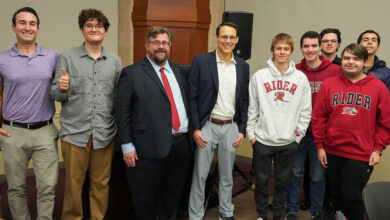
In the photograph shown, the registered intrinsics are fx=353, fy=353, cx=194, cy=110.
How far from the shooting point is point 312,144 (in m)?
2.84

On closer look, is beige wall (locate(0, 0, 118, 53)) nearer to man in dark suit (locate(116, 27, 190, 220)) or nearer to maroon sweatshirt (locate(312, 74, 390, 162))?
man in dark suit (locate(116, 27, 190, 220))

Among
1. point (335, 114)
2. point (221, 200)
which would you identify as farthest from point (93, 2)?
point (335, 114)

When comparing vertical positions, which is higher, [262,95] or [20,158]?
[262,95]

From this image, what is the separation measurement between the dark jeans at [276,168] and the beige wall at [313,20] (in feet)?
5.59

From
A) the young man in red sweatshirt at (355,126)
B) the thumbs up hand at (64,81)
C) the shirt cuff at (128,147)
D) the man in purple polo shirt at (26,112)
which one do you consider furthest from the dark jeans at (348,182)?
the man in purple polo shirt at (26,112)

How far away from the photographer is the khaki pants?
7.73 feet

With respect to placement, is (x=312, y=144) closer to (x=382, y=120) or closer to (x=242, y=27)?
(x=382, y=120)

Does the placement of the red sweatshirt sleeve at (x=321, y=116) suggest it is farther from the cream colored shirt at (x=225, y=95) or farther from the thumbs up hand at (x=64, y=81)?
the thumbs up hand at (x=64, y=81)

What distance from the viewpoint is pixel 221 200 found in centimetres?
278

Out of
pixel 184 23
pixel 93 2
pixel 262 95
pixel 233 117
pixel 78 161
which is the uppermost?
pixel 93 2

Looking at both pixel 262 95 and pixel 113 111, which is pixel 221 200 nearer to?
pixel 262 95

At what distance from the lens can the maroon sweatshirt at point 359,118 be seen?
91.9 inches

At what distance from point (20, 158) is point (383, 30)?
3.65m

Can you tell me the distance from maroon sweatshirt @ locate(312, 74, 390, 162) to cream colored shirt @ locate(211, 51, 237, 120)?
69 centimetres
